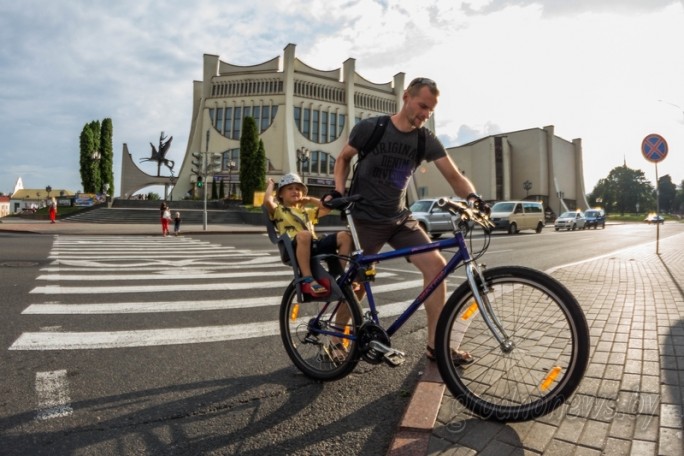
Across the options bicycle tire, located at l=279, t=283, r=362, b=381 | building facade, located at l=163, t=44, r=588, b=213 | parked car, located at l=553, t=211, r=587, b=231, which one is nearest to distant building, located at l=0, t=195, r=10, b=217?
building facade, located at l=163, t=44, r=588, b=213

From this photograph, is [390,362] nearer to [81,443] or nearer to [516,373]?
[516,373]

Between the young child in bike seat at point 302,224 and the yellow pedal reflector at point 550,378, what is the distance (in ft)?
4.33

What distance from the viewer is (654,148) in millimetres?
10516

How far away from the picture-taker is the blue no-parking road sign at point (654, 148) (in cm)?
1032

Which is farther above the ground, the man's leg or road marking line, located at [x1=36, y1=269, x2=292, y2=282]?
the man's leg

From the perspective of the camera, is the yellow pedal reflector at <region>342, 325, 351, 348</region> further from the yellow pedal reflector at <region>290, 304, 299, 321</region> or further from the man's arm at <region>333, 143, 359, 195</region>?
the man's arm at <region>333, 143, 359, 195</region>

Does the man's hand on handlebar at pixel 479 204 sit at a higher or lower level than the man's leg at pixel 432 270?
higher

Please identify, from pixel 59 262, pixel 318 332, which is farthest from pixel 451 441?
pixel 59 262

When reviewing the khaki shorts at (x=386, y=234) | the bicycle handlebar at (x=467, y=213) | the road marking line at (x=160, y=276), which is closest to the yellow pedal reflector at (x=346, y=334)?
the khaki shorts at (x=386, y=234)

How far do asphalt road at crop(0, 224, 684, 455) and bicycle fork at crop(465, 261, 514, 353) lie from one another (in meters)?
0.67

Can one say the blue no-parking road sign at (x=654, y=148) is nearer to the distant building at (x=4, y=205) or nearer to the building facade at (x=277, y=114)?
the building facade at (x=277, y=114)

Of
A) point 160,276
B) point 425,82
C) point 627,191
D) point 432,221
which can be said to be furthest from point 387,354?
point 627,191

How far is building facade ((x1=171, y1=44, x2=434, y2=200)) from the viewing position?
2495 inches

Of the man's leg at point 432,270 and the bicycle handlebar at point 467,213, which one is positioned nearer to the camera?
the bicycle handlebar at point 467,213
